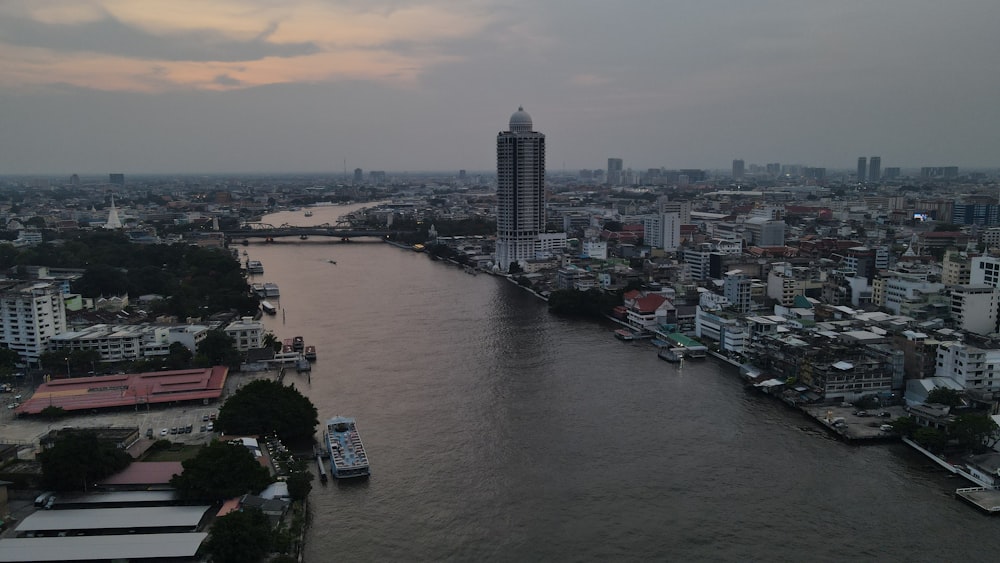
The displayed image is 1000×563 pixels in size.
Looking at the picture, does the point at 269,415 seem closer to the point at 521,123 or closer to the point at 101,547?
the point at 101,547

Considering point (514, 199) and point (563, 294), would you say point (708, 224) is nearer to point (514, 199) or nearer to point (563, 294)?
point (514, 199)

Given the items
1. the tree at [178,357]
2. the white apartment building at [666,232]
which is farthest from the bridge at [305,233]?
the tree at [178,357]

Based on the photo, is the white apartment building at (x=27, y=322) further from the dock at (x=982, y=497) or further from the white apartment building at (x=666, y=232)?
the white apartment building at (x=666, y=232)

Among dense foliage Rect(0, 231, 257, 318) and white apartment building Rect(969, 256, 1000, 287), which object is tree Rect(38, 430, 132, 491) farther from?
white apartment building Rect(969, 256, 1000, 287)

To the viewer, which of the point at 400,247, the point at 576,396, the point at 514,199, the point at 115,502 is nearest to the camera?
the point at 115,502

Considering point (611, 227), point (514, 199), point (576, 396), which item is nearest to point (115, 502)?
point (576, 396)

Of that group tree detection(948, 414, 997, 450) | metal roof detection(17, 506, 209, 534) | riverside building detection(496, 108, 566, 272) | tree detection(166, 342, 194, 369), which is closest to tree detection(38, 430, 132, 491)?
metal roof detection(17, 506, 209, 534)

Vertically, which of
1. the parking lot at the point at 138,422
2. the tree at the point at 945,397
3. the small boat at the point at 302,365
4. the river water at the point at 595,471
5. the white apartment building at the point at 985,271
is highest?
the white apartment building at the point at 985,271
